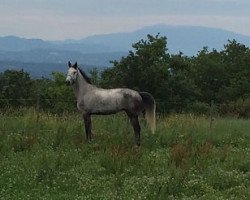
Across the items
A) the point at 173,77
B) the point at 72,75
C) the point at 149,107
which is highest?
the point at 72,75

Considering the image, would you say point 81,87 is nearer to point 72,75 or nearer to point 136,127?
point 72,75

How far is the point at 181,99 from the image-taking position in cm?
6638

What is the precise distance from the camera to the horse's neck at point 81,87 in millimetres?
18359

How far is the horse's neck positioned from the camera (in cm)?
1836

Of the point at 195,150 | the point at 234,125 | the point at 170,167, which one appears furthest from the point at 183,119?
the point at 170,167

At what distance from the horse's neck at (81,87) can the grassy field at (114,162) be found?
140 cm

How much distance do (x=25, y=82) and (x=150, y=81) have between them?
2151 cm

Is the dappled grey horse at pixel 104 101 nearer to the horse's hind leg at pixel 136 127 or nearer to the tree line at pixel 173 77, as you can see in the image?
the horse's hind leg at pixel 136 127

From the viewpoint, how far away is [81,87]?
60.4 feet

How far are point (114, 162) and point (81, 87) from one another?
5.55 m

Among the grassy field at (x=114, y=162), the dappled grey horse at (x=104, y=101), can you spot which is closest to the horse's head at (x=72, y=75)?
the dappled grey horse at (x=104, y=101)

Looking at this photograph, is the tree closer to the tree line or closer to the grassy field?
the tree line

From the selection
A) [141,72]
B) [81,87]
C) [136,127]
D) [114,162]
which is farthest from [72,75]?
[141,72]

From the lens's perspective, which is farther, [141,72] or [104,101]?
[141,72]
